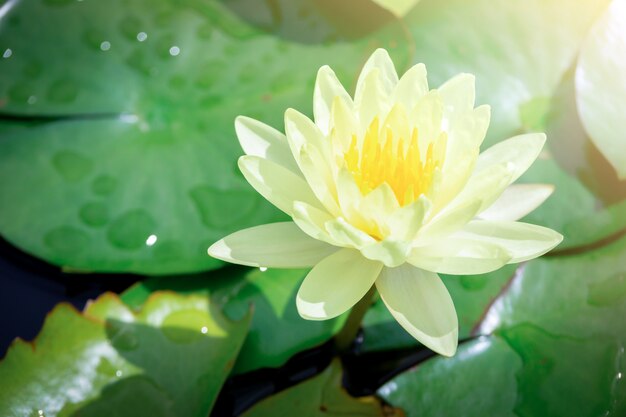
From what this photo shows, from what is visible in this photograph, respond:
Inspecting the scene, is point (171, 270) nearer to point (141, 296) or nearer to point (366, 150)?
point (141, 296)

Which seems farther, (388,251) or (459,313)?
(459,313)

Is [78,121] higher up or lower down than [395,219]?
lower down

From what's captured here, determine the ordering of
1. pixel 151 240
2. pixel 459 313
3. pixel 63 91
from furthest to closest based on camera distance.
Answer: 1. pixel 63 91
2. pixel 151 240
3. pixel 459 313

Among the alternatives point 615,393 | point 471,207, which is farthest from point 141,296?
point 615,393

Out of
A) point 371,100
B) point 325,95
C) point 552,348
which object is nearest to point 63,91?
point 325,95

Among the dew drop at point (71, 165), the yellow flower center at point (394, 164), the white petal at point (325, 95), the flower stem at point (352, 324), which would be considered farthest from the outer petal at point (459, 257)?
the dew drop at point (71, 165)

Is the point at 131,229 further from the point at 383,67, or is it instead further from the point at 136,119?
the point at 383,67
